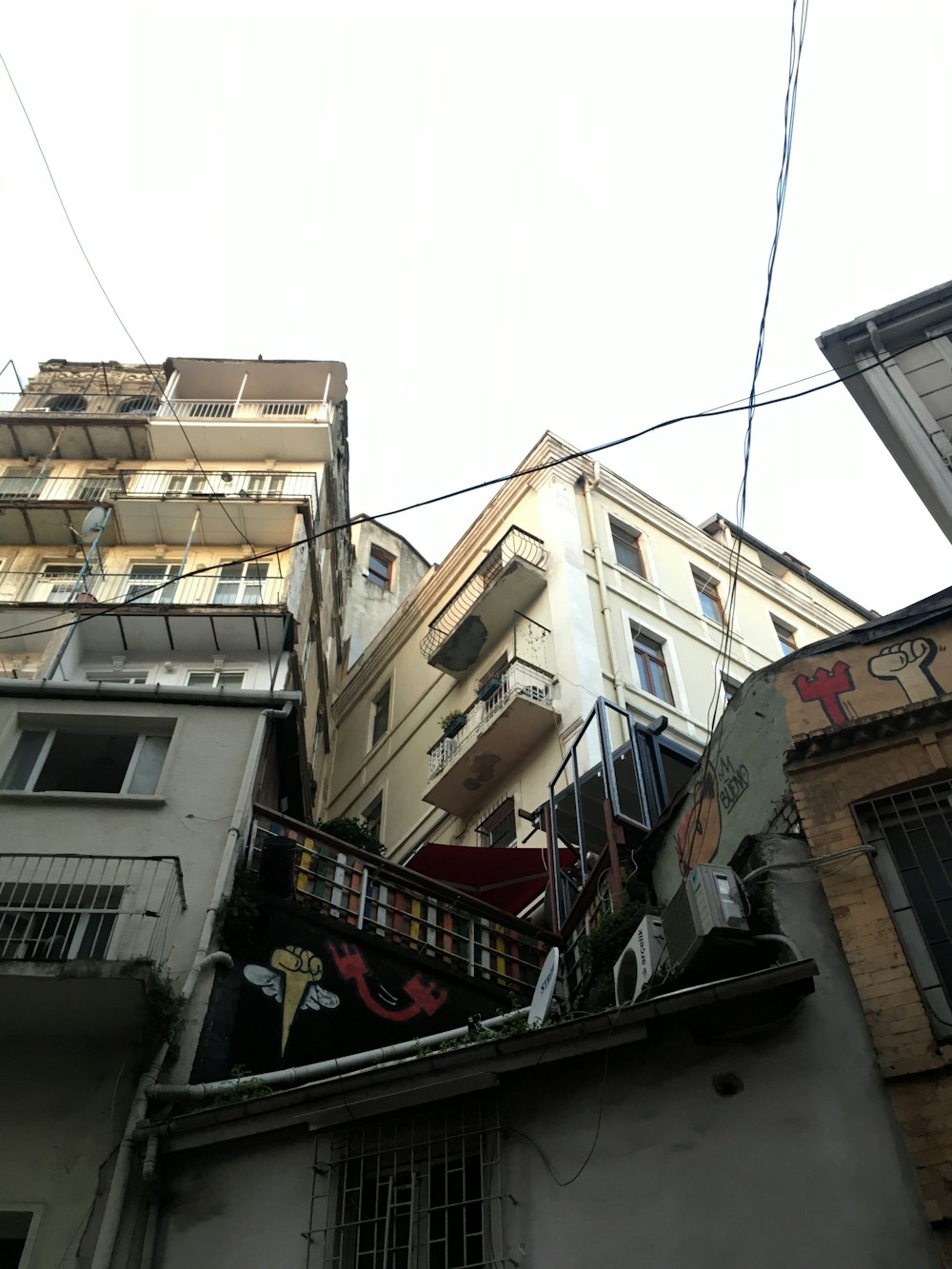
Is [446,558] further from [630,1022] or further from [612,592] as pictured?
[630,1022]

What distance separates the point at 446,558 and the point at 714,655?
725 centimetres

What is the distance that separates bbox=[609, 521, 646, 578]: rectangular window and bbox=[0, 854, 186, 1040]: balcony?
1588cm

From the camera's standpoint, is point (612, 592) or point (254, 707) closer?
point (254, 707)

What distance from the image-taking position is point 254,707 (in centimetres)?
1348

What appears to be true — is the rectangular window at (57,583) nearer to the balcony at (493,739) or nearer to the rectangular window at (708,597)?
the balcony at (493,739)

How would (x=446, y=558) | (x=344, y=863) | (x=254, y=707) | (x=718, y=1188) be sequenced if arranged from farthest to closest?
(x=446, y=558), (x=254, y=707), (x=344, y=863), (x=718, y=1188)

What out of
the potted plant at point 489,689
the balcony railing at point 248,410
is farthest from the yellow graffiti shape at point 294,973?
the balcony railing at point 248,410

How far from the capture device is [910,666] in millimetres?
8656

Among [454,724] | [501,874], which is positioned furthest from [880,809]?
[454,724]

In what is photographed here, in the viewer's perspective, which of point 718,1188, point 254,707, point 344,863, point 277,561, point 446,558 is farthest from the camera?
point 446,558

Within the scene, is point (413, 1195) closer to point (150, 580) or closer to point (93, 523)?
point (150, 580)

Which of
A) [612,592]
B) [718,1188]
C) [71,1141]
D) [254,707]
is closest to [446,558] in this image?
[612,592]

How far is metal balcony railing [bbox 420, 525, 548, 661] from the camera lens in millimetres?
22781

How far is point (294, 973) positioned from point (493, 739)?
9660mm
